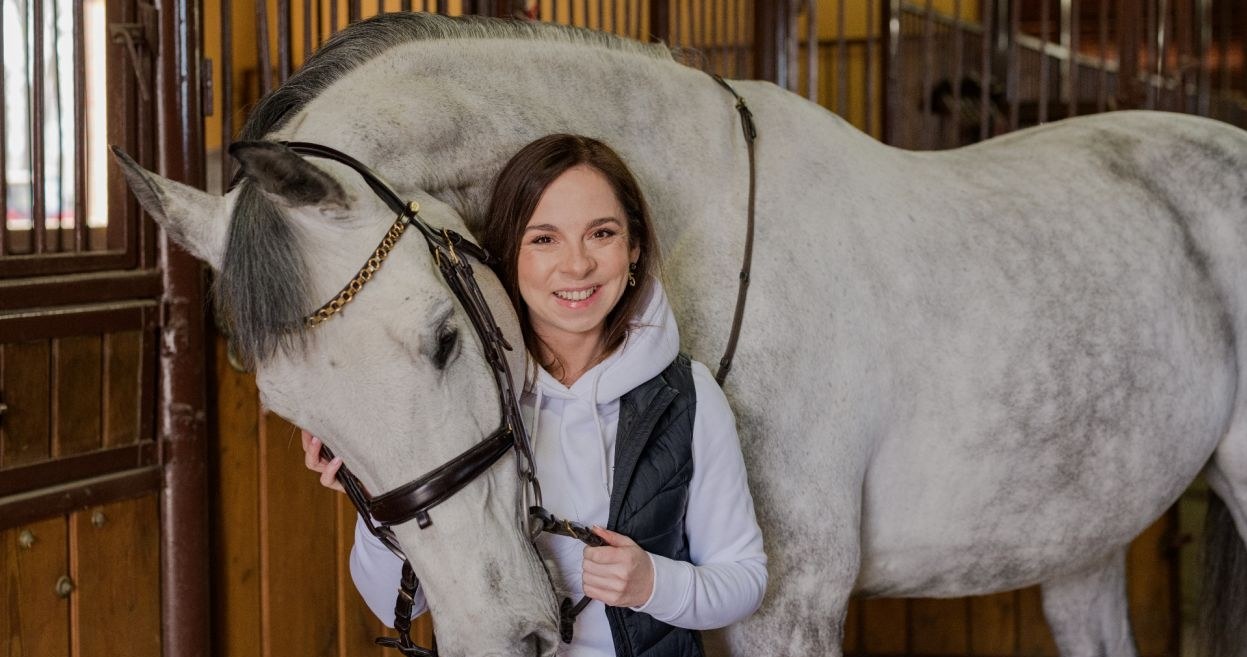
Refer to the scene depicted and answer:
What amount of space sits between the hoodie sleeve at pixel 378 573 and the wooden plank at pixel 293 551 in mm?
765

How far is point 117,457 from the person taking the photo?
1.80 meters

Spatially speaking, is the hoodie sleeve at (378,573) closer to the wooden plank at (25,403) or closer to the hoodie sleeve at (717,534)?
the hoodie sleeve at (717,534)

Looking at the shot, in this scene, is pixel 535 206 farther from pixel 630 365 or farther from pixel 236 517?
pixel 236 517

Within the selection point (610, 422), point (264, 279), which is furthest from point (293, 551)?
point (264, 279)

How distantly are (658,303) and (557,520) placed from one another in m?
0.29

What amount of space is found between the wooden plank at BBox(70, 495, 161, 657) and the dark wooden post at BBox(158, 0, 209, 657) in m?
0.02

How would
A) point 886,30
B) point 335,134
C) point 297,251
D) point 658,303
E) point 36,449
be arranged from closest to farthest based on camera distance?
point 297,251 → point 335,134 → point 658,303 → point 36,449 → point 886,30

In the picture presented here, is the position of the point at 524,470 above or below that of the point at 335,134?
below

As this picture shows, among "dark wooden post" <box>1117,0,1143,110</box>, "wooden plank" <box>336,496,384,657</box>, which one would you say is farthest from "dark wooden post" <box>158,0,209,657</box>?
"dark wooden post" <box>1117,0,1143,110</box>

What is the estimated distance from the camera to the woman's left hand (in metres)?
1.18

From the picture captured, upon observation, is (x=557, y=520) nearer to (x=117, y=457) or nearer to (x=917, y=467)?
(x=917, y=467)

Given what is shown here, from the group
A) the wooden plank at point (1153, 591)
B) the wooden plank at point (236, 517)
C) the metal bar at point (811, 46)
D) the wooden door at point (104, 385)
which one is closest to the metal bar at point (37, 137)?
the wooden door at point (104, 385)

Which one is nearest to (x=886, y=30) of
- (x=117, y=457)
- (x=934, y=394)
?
(x=934, y=394)

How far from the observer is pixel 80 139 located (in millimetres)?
1815
